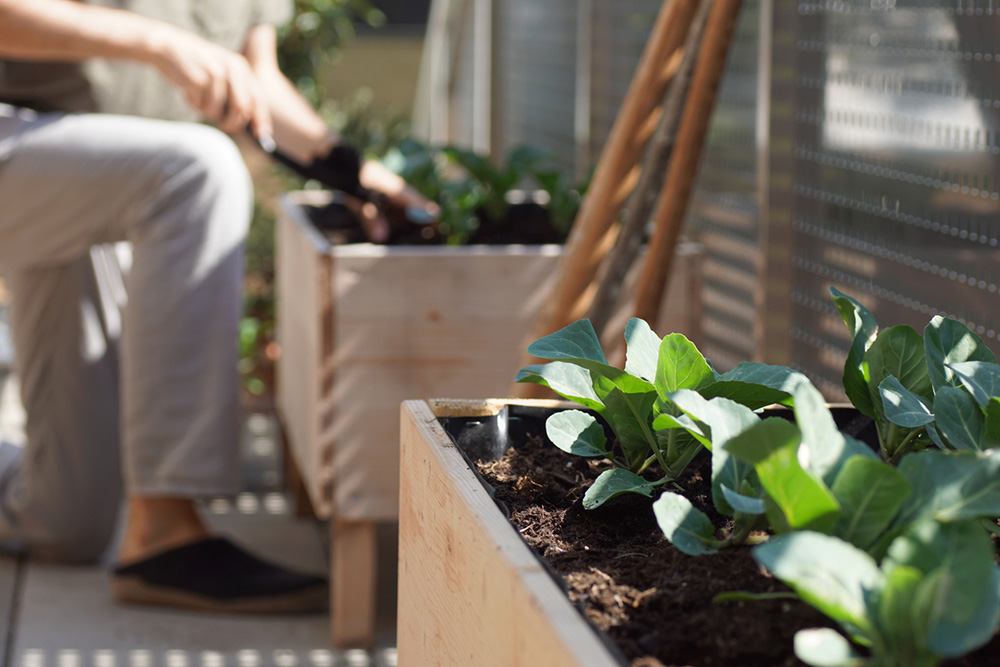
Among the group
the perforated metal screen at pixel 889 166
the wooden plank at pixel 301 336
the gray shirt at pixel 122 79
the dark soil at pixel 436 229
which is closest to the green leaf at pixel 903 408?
the perforated metal screen at pixel 889 166

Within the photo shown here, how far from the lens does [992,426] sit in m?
0.61

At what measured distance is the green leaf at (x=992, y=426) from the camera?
0.60m

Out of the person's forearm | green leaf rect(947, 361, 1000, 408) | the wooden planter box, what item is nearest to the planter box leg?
the wooden planter box

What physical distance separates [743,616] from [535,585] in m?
0.10

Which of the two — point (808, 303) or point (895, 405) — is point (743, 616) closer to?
point (895, 405)

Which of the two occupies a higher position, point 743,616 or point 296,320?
point 743,616

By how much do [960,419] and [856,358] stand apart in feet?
0.35

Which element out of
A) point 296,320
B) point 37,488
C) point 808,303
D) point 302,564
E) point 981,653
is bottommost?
point 302,564

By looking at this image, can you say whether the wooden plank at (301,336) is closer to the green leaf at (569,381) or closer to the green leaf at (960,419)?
the green leaf at (569,381)

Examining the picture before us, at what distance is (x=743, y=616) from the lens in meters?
0.52

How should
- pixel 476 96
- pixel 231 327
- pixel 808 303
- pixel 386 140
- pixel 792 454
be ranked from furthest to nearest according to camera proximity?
pixel 476 96
pixel 386 140
pixel 231 327
pixel 808 303
pixel 792 454

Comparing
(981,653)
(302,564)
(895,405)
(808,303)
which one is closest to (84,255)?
(302,564)

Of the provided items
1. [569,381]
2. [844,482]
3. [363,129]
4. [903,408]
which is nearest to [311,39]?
[363,129]

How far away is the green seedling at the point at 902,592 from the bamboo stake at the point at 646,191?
0.83m
